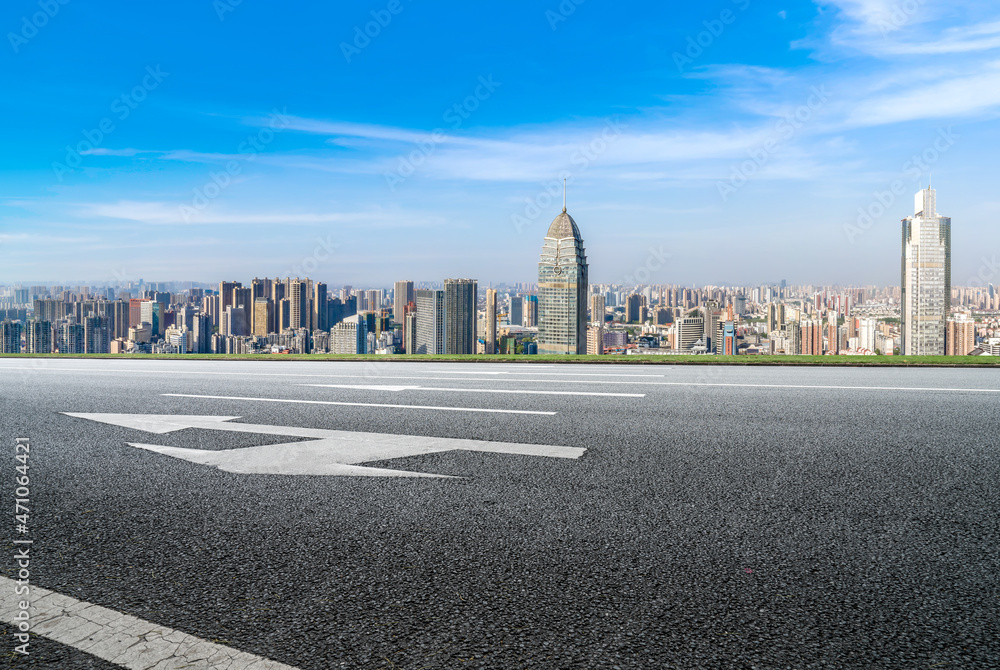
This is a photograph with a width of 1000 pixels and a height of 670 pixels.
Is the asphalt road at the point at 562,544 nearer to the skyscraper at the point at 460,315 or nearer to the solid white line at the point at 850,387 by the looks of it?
the solid white line at the point at 850,387

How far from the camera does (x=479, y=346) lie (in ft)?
123

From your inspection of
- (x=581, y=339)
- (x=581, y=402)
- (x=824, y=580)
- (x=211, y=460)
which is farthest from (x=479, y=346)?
(x=824, y=580)

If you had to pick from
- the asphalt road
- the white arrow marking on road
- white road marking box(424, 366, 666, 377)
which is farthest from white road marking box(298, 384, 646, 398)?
the white arrow marking on road

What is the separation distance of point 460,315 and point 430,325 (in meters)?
2.50

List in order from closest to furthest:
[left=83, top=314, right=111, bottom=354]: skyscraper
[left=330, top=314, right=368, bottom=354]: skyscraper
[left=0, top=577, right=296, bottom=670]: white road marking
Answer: [left=0, top=577, right=296, bottom=670]: white road marking, [left=330, top=314, right=368, bottom=354]: skyscraper, [left=83, top=314, right=111, bottom=354]: skyscraper

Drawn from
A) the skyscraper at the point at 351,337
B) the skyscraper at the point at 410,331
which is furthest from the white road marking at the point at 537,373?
the skyscraper at the point at 410,331

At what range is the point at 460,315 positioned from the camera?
38.0 m

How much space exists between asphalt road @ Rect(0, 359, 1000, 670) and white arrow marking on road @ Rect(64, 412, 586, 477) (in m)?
0.16

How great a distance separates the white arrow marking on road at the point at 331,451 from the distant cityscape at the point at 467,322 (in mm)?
10818

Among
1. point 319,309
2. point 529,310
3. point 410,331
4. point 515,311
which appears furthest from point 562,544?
point 515,311

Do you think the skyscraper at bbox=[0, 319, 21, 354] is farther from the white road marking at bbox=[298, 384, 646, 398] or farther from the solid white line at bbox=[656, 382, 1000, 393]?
the solid white line at bbox=[656, 382, 1000, 393]

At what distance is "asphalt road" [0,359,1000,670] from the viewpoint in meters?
2.14

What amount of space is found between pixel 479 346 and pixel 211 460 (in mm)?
32598

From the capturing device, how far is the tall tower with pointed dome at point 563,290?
42.1m
